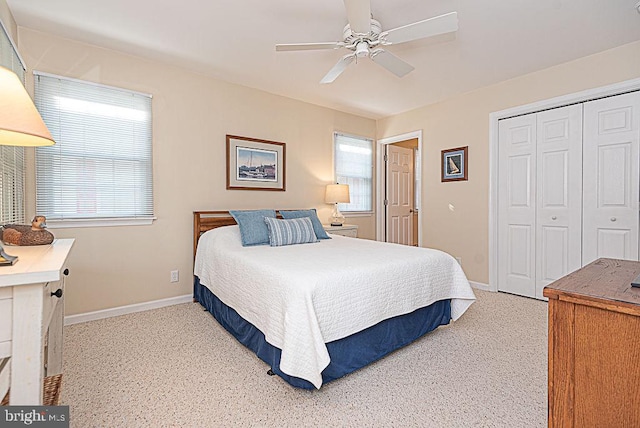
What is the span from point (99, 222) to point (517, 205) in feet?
14.5

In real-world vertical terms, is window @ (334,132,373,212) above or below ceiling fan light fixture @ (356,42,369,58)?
below

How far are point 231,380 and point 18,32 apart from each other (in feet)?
10.5

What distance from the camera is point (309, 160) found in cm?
452

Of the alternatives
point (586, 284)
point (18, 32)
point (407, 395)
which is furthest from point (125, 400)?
point (18, 32)

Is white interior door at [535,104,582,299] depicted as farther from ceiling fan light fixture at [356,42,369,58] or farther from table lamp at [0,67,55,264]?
table lamp at [0,67,55,264]

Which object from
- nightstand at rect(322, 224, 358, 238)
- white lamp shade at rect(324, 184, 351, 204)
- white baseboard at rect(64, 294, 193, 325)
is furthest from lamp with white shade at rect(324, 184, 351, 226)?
white baseboard at rect(64, 294, 193, 325)

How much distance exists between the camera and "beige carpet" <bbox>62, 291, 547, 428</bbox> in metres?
1.64

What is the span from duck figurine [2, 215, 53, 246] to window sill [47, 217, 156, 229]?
3.95 feet

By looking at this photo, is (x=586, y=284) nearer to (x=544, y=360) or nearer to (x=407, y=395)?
(x=407, y=395)

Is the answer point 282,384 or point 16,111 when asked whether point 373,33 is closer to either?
point 16,111

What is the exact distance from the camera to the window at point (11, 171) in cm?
204

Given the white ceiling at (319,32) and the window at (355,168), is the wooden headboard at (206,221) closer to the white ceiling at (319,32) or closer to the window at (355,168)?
the white ceiling at (319,32)

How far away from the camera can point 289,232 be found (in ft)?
10.5

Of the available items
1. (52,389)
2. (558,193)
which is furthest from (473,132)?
(52,389)
